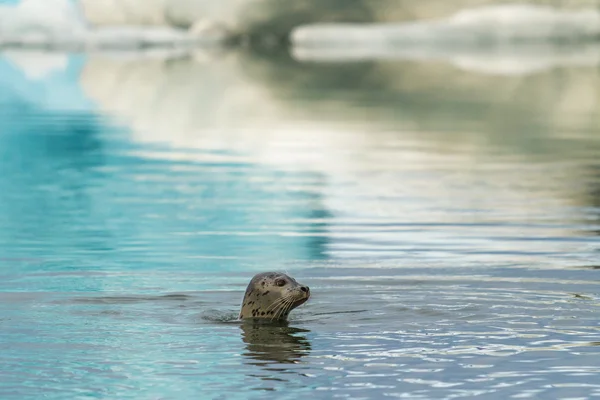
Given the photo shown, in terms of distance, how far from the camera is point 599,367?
395 inches

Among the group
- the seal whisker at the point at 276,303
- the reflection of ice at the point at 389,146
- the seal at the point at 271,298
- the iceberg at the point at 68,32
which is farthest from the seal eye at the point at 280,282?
the iceberg at the point at 68,32

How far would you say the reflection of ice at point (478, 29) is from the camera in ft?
312

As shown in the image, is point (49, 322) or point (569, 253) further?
point (569, 253)

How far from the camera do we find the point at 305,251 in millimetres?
15766

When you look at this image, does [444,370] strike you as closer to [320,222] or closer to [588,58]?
[320,222]

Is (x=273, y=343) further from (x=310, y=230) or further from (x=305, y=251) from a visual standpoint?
(x=310, y=230)

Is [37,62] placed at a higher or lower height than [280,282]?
higher

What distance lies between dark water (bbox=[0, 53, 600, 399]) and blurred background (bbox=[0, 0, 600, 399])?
0.04 meters

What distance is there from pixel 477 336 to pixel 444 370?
3.85ft

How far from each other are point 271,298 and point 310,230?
208 inches

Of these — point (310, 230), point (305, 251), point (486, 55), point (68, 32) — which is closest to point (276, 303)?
point (305, 251)

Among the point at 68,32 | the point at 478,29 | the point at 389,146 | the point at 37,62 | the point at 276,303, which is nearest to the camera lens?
the point at 276,303

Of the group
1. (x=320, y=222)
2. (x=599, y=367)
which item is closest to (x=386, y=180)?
(x=320, y=222)

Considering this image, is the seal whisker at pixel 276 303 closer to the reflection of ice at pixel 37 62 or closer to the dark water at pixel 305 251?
the dark water at pixel 305 251
